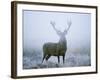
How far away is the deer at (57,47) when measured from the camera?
1.92m

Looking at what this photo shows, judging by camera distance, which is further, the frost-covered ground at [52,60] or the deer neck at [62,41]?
the deer neck at [62,41]

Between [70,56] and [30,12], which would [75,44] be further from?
[30,12]

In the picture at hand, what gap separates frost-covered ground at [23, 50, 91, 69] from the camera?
186 centimetres

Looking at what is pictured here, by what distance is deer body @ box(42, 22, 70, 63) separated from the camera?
1919 mm

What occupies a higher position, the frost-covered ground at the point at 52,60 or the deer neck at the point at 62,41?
the deer neck at the point at 62,41

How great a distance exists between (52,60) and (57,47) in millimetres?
112

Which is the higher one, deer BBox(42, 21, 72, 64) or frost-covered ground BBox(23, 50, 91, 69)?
deer BBox(42, 21, 72, 64)

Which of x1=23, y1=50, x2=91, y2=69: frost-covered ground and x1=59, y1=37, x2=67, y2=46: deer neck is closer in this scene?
x1=23, y1=50, x2=91, y2=69: frost-covered ground

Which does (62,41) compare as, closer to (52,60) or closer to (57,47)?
(57,47)

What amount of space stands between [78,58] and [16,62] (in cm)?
54

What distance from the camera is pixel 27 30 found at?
1.85 m

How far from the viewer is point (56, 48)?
1.95 m

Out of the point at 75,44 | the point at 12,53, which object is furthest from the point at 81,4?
the point at 12,53

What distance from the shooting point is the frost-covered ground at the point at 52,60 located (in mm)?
1855
